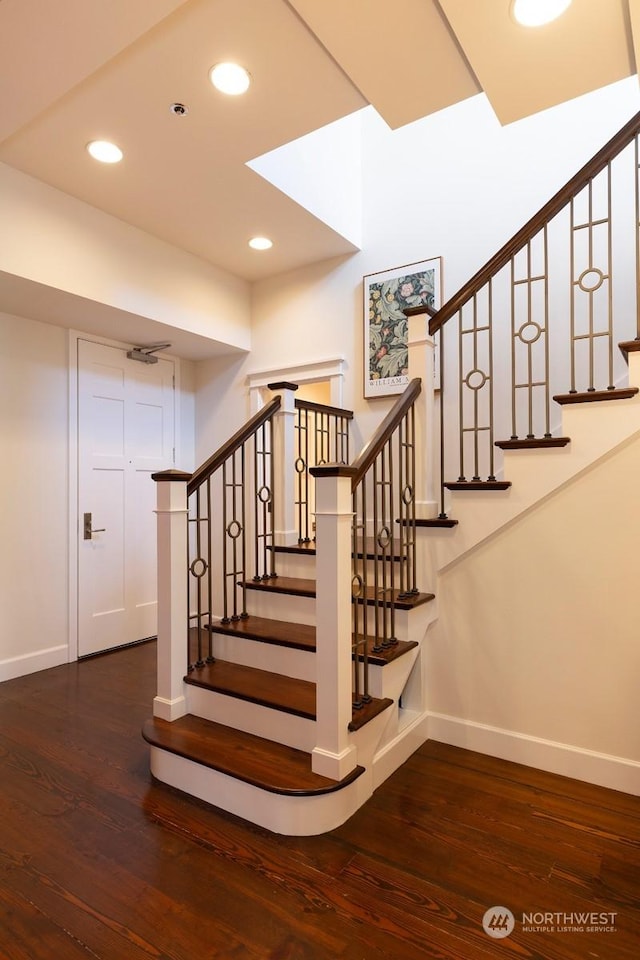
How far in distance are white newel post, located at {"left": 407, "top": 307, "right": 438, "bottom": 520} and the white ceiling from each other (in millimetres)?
971

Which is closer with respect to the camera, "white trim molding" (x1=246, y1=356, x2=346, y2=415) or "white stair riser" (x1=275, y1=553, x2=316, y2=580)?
"white stair riser" (x1=275, y1=553, x2=316, y2=580)

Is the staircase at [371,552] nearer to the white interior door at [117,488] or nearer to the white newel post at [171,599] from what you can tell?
Result: the white newel post at [171,599]

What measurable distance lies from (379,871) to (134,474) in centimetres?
346

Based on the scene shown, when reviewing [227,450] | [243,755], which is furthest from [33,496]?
[243,755]

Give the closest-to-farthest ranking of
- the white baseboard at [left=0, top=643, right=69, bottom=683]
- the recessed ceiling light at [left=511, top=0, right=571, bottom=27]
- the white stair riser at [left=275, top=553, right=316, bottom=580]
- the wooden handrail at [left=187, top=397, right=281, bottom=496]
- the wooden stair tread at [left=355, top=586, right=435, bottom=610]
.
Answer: the recessed ceiling light at [left=511, top=0, right=571, bottom=27], the wooden stair tread at [left=355, top=586, right=435, bottom=610], the wooden handrail at [left=187, top=397, right=281, bottom=496], the white stair riser at [left=275, top=553, right=316, bottom=580], the white baseboard at [left=0, top=643, right=69, bottom=683]

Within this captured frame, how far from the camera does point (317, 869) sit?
5.82 ft

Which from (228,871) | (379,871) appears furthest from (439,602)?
(228,871)

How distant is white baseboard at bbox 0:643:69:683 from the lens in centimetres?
354

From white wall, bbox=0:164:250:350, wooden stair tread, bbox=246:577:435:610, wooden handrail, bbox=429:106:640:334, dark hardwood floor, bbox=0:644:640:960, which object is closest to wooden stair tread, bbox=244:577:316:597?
wooden stair tread, bbox=246:577:435:610

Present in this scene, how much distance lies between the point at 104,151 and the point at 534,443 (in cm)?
272

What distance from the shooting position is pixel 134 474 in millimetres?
4395

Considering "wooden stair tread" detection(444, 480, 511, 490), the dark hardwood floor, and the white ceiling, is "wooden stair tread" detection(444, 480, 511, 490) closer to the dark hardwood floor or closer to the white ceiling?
the dark hardwood floor

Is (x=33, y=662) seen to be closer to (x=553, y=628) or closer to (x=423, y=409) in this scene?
(x=423, y=409)

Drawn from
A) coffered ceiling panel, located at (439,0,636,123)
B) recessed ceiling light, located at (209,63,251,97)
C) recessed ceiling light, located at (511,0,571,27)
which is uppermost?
recessed ceiling light, located at (209,63,251,97)
